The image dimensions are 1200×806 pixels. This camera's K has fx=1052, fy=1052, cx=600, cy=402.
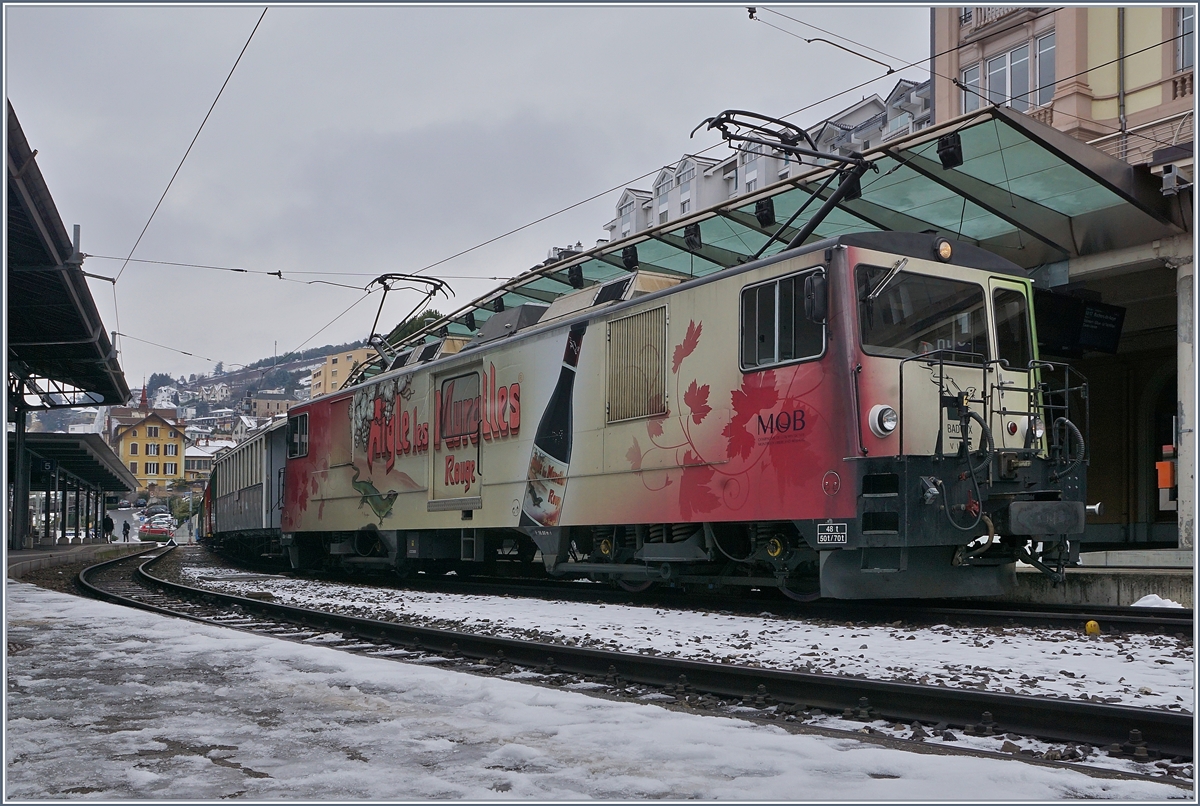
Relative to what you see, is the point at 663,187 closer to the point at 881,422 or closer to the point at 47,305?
the point at 47,305

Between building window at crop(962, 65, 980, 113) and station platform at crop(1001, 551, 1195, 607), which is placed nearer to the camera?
station platform at crop(1001, 551, 1195, 607)

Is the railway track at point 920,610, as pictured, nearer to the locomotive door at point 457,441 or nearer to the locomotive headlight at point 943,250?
the locomotive door at point 457,441

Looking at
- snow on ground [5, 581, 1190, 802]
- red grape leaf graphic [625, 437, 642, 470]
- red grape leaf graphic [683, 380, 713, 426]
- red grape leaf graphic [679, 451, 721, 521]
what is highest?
red grape leaf graphic [683, 380, 713, 426]

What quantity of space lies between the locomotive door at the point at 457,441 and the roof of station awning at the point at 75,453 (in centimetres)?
2009

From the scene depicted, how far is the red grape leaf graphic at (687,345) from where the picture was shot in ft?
34.5

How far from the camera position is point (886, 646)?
780cm

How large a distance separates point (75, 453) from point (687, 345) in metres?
32.8

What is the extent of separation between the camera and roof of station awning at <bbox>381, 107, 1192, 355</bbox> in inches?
476

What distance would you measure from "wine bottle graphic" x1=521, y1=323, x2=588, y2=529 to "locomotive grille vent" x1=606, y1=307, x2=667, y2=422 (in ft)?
2.39

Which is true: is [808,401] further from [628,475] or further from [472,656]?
[472,656]

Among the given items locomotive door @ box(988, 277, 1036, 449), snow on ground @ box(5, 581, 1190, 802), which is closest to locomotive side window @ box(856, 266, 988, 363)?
locomotive door @ box(988, 277, 1036, 449)

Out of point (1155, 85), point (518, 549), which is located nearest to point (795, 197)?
point (518, 549)

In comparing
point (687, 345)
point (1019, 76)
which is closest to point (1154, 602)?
point (687, 345)

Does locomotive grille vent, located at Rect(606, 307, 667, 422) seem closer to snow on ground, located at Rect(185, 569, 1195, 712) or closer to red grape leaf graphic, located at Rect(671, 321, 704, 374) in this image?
red grape leaf graphic, located at Rect(671, 321, 704, 374)
